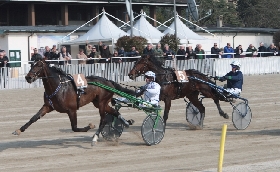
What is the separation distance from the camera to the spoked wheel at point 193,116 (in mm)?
15211

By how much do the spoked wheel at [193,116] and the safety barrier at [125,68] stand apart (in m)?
11.3

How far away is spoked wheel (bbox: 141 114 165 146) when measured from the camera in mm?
12425

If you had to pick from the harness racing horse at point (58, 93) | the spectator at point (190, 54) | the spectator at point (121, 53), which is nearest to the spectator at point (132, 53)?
the spectator at point (121, 53)

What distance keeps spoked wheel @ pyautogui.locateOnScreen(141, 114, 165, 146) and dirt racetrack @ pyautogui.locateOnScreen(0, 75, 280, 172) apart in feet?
0.53

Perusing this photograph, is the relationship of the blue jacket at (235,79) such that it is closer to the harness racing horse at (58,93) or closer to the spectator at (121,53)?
the harness racing horse at (58,93)

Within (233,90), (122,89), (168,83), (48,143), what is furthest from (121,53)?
(48,143)

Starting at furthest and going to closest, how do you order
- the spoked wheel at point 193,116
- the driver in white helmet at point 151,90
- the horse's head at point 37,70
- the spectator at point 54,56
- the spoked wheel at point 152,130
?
the spectator at point 54,56 → the spoked wheel at point 193,116 → the driver in white helmet at point 151,90 → the spoked wheel at point 152,130 → the horse's head at point 37,70

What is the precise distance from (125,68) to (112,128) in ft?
48.7

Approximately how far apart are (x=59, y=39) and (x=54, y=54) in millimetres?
10441

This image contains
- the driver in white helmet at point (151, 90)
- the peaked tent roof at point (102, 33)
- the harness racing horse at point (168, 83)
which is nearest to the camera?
the driver in white helmet at point (151, 90)

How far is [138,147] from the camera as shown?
40.6ft

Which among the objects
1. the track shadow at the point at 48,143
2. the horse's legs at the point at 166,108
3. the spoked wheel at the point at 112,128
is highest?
the horse's legs at the point at 166,108

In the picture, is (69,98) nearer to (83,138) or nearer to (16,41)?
(83,138)

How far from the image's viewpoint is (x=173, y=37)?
108ft
